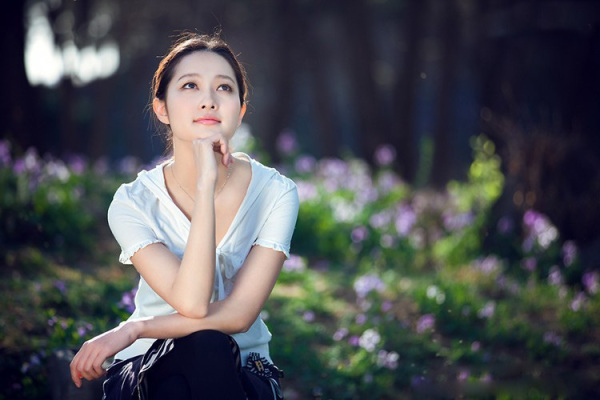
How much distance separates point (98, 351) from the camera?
7.64 feet

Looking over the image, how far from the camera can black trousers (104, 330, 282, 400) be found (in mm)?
2232

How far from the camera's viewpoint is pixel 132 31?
16.0 meters

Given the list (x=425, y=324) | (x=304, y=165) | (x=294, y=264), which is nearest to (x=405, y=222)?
(x=294, y=264)

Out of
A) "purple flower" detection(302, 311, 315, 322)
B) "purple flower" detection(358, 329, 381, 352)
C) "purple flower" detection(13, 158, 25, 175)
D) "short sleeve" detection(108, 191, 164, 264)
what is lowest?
"purple flower" detection(302, 311, 315, 322)

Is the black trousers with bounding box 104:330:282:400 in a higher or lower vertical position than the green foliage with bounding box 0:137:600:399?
higher

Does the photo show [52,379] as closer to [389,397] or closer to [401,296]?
[389,397]

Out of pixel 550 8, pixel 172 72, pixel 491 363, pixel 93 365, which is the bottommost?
pixel 491 363

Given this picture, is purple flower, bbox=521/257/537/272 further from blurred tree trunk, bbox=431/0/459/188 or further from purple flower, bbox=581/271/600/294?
blurred tree trunk, bbox=431/0/459/188

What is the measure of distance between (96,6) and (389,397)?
13.9 meters

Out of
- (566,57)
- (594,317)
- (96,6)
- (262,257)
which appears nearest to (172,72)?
(262,257)

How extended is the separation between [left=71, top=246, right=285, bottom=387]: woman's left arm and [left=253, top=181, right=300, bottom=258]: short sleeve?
0.04 m

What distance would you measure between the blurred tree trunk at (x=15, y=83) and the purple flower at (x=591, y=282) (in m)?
6.26

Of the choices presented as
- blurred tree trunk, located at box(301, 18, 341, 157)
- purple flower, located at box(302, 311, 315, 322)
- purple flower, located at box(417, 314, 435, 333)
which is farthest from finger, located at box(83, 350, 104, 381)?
blurred tree trunk, located at box(301, 18, 341, 157)

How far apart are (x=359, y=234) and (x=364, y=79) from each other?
565cm
